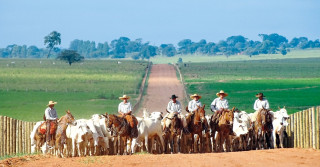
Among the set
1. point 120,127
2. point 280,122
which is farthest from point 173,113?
point 280,122

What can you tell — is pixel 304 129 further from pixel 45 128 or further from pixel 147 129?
pixel 45 128

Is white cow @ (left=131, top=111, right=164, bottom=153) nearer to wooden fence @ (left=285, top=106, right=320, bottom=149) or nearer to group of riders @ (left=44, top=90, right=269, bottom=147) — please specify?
group of riders @ (left=44, top=90, right=269, bottom=147)

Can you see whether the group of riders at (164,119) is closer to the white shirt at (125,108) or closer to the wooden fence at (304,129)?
the white shirt at (125,108)

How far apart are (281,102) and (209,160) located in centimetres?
3128

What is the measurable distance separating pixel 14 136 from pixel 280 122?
33.1 feet

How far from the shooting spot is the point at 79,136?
74.1 feet

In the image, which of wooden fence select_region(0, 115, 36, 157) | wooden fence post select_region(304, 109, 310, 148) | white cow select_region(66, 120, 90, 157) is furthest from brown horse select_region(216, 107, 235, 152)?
wooden fence select_region(0, 115, 36, 157)

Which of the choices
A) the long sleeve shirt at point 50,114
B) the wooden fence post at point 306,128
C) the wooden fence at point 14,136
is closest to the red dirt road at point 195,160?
the wooden fence post at point 306,128

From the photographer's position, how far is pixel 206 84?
72.6 m

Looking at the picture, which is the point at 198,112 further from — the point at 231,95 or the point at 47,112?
→ the point at 231,95

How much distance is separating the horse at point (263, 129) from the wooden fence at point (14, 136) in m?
8.59

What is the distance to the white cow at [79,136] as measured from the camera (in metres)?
22.6

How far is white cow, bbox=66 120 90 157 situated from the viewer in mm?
22594

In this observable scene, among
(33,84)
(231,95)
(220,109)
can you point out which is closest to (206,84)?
(231,95)
